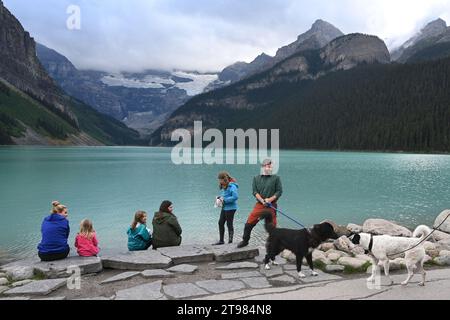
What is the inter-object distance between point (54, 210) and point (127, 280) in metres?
3.50

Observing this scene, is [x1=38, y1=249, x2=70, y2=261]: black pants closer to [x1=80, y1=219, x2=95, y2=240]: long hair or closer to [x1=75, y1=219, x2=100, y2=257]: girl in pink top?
[x1=75, y1=219, x2=100, y2=257]: girl in pink top

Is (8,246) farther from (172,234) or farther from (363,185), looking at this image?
(363,185)

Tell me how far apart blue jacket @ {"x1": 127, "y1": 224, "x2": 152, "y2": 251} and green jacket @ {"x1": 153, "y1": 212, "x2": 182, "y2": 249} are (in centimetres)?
36

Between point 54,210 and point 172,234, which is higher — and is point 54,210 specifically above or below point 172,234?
above

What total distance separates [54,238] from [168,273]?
149 inches

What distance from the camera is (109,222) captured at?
2459cm

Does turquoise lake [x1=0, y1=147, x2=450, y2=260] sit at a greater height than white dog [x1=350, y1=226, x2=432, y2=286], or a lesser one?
lesser

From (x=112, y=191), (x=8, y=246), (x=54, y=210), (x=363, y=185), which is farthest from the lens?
(x=363, y=185)

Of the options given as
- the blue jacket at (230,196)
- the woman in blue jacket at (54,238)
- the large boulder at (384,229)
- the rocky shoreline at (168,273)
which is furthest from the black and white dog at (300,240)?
the large boulder at (384,229)

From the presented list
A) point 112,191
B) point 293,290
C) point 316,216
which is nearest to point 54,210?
point 293,290

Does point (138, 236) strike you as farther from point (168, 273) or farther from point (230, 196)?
point (230, 196)

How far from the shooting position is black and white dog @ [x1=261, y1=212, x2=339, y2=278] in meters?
9.41

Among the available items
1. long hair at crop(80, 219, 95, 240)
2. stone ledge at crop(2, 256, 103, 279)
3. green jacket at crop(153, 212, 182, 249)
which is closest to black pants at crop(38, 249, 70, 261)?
stone ledge at crop(2, 256, 103, 279)

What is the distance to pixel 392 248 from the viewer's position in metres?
8.82
